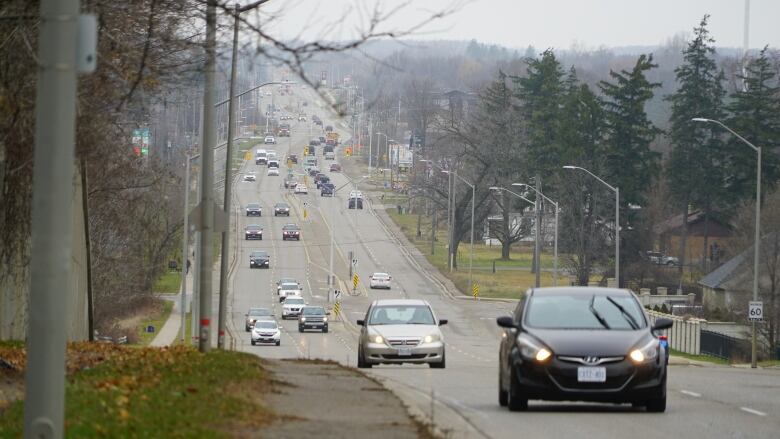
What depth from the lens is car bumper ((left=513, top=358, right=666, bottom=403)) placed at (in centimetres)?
1538

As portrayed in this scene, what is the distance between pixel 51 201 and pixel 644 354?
869 centimetres

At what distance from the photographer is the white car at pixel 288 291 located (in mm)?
81144

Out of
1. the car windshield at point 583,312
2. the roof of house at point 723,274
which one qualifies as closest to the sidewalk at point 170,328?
the roof of house at point 723,274

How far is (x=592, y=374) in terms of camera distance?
50.3 feet

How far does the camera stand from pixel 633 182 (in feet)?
303

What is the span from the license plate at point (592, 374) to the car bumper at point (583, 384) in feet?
0.12

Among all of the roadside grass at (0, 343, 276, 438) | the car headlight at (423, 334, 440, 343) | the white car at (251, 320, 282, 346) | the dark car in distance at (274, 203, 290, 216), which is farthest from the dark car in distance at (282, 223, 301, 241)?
the roadside grass at (0, 343, 276, 438)

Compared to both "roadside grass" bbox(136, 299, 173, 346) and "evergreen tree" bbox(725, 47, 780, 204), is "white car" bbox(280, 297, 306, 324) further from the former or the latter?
"evergreen tree" bbox(725, 47, 780, 204)

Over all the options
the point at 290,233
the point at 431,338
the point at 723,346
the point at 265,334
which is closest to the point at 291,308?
the point at 265,334

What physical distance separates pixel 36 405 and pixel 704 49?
93354mm

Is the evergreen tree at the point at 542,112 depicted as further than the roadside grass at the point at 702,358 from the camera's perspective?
Yes

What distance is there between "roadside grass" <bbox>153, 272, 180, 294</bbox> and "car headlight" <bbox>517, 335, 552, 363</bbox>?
61876 mm

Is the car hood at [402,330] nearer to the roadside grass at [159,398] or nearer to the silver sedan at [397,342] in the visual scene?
the silver sedan at [397,342]

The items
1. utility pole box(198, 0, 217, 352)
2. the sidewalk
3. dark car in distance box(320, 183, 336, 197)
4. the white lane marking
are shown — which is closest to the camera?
the white lane marking
